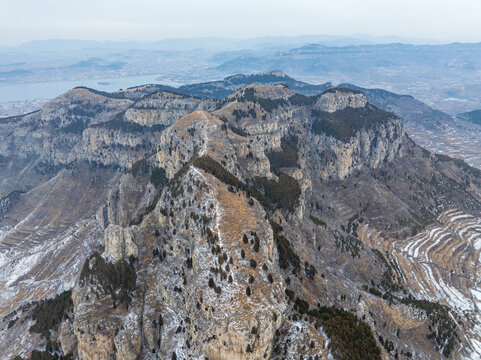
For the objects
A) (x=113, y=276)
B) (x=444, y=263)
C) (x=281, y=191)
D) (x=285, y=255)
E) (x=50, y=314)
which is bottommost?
(x=444, y=263)

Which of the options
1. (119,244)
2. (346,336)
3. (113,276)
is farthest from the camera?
(119,244)

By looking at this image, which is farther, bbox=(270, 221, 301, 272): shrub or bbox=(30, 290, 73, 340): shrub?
bbox=(30, 290, 73, 340): shrub

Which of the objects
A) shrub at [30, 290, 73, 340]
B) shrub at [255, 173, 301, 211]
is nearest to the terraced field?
shrub at [255, 173, 301, 211]

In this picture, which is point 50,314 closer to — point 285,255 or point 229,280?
point 229,280

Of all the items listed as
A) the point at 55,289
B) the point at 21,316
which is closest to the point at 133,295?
the point at 21,316

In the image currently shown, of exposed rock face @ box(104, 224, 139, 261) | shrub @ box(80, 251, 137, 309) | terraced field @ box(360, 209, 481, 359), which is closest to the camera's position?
shrub @ box(80, 251, 137, 309)

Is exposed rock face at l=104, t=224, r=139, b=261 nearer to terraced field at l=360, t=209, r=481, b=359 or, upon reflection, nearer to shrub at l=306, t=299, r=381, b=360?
shrub at l=306, t=299, r=381, b=360

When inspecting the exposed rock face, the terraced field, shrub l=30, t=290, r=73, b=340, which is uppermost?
the exposed rock face

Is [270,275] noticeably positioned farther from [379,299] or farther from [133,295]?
[379,299]

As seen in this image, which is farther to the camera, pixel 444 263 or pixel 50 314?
pixel 444 263

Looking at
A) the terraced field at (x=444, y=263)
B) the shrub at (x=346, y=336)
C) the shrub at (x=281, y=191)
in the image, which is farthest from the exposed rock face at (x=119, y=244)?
the terraced field at (x=444, y=263)

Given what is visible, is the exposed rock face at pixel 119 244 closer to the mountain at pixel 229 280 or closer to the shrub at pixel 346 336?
the mountain at pixel 229 280

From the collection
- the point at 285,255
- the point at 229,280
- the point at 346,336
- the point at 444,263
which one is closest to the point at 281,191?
the point at 285,255
